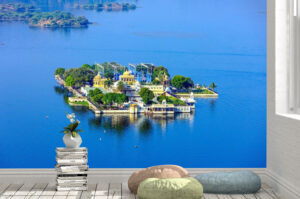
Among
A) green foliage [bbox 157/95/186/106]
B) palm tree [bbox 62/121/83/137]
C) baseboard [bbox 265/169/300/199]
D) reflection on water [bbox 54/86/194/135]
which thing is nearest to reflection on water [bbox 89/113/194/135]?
reflection on water [bbox 54/86/194/135]

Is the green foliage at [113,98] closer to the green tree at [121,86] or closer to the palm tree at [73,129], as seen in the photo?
the green tree at [121,86]

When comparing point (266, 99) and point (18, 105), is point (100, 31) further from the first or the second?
point (266, 99)

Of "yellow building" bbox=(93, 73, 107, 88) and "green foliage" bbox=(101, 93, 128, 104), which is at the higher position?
"yellow building" bbox=(93, 73, 107, 88)

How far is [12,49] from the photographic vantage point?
5250mm

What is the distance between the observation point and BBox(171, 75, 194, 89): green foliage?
532 cm

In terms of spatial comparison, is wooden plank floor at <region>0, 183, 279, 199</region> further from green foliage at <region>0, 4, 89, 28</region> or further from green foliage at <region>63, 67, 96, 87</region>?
green foliage at <region>0, 4, 89, 28</region>

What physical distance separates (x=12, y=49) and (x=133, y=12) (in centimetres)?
141

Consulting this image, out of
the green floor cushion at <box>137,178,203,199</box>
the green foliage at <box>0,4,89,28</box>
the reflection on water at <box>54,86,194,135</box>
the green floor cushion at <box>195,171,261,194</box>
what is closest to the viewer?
the green floor cushion at <box>137,178,203,199</box>

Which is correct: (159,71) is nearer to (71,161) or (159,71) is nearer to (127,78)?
(127,78)

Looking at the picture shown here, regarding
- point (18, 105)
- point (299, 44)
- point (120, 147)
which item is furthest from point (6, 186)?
point (299, 44)

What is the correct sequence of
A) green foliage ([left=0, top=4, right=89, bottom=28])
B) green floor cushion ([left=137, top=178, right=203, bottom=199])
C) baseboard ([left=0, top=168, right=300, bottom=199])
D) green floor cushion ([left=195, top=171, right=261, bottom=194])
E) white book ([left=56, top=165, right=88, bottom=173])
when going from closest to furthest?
green floor cushion ([left=137, top=178, right=203, bottom=199]) < green floor cushion ([left=195, top=171, right=261, bottom=194]) < white book ([left=56, top=165, right=88, bottom=173]) < baseboard ([left=0, top=168, right=300, bottom=199]) < green foliage ([left=0, top=4, right=89, bottom=28])

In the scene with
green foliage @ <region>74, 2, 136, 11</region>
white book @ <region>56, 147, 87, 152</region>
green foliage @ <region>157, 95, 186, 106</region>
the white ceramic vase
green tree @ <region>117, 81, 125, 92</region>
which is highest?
green foliage @ <region>74, 2, 136, 11</region>

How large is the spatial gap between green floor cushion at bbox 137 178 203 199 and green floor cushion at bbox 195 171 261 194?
15.0 inches

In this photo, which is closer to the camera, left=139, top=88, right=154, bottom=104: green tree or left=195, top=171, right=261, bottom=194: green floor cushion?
left=195, top=171, right=261, bottom=194: green floor cushion
